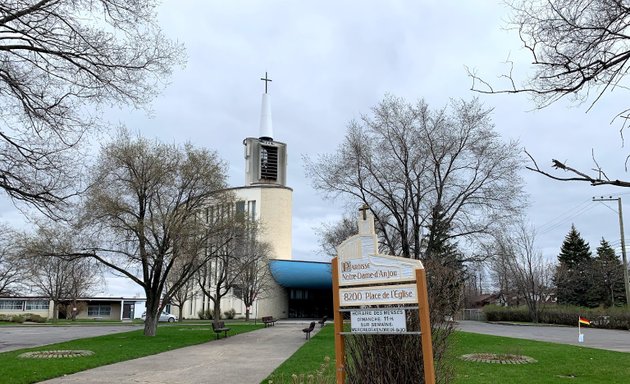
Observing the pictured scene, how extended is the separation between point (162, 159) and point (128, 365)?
1403 centimetres

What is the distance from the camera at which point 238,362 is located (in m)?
15.7

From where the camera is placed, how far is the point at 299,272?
65312 mm

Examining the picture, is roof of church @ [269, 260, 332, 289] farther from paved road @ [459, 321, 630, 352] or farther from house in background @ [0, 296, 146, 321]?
paved road @ [459, 321, 630, 352]

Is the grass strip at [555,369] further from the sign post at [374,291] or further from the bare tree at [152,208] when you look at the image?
the bare tree at [152,208]

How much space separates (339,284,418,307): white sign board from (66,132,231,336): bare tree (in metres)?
19.8

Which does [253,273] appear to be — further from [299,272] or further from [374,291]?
[374,291]

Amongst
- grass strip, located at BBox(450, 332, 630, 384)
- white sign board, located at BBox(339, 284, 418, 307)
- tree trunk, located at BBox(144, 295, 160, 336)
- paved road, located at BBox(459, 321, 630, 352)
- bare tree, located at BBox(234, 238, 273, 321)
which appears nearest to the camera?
white sign board, located at BBox(339, 284, 418, 307)

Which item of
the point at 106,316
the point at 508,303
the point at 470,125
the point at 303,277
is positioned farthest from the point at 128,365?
the point at 106,316

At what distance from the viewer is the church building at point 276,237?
66.1 metres

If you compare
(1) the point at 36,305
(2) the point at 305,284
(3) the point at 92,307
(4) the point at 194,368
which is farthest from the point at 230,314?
(4) the point at 194,368

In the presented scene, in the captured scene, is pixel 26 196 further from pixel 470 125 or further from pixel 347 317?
pixel 470 125

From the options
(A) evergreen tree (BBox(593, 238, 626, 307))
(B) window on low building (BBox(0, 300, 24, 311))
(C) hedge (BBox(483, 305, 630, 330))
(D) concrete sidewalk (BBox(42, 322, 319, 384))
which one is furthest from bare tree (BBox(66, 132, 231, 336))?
(B) window on low building (BBox(0, 300, 24, 311))

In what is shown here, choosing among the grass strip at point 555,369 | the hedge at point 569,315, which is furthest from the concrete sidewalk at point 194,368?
the hedge at point 569,315

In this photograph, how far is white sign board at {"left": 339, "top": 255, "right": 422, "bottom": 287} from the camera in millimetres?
6156
